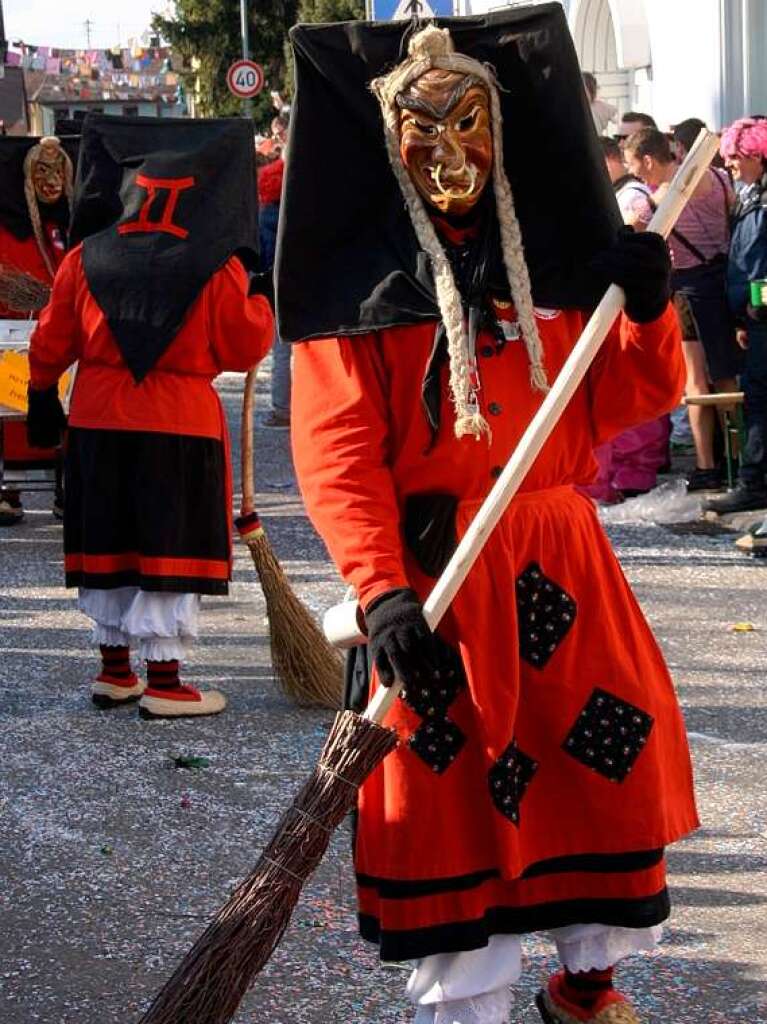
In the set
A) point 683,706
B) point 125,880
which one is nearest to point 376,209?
point 125,880

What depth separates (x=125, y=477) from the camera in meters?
6.30

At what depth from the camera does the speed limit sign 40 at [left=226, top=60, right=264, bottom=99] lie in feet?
89.7

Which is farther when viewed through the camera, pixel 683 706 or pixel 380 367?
pixel 683 706

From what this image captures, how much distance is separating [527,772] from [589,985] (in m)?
0.49

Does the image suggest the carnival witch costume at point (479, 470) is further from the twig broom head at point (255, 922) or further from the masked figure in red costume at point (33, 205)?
the masked figure in red costume at point (33, 205)

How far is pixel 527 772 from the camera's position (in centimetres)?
336

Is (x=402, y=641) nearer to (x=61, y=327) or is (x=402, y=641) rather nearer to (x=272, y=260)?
(x=61, y=327)

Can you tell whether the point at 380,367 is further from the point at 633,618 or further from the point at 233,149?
the point at 233,149

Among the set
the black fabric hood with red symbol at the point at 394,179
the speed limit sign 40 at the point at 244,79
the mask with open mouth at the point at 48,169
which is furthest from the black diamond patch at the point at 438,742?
the speed limit sign 40 at the point at 244,79

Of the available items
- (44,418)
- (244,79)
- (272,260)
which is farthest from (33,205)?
(244,79)

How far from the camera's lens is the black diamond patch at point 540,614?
3.35 m

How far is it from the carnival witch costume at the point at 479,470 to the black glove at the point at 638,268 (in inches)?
0.6

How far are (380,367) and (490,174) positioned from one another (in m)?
0.40

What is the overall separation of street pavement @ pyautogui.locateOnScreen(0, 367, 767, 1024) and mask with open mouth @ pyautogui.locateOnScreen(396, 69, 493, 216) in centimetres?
176
